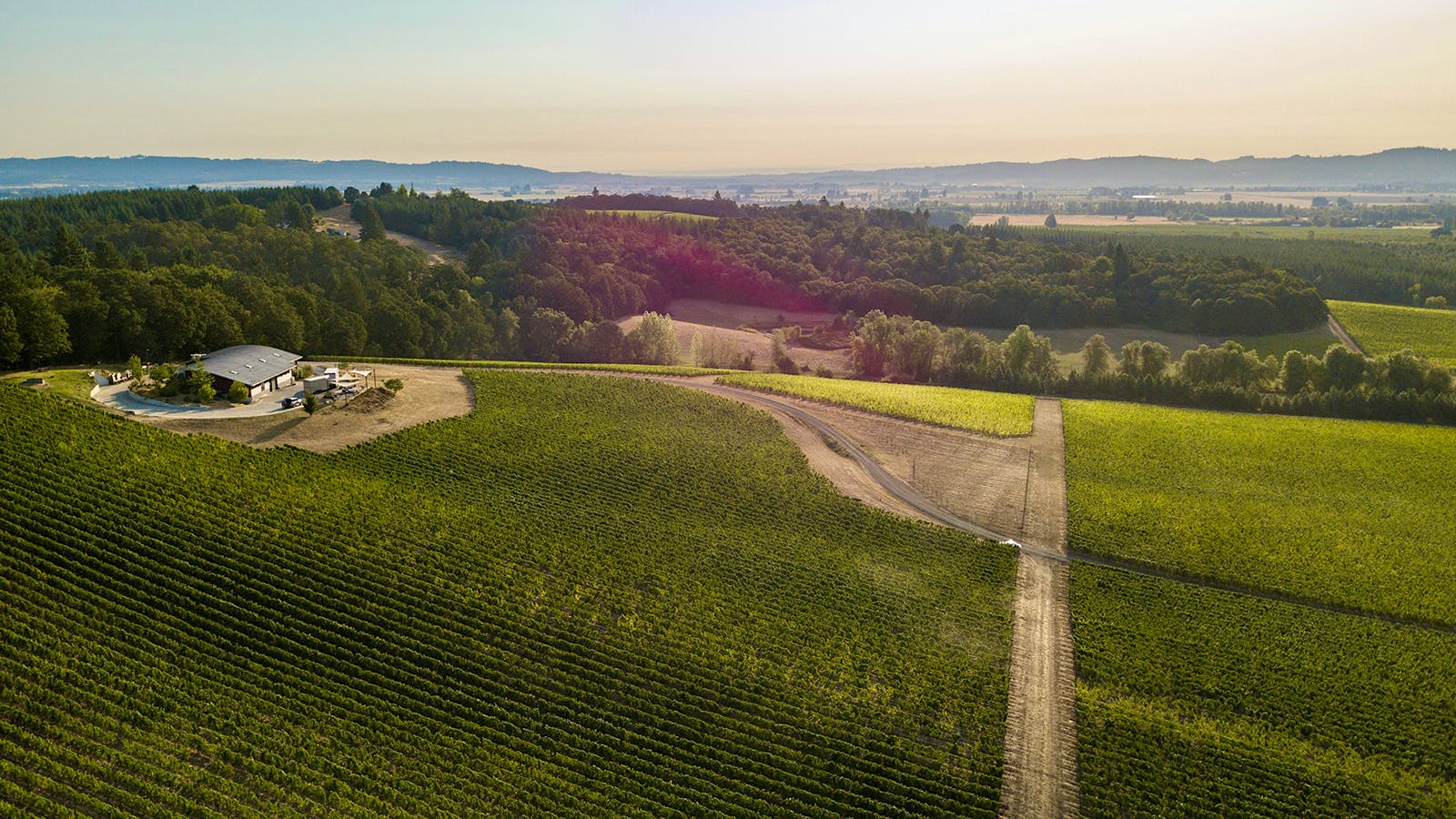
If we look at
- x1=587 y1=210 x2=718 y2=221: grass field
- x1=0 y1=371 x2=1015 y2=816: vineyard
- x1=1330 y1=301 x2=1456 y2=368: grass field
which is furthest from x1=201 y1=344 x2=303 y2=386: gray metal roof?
x1=1330 y1=301 x2=1456 y2=368: grass field

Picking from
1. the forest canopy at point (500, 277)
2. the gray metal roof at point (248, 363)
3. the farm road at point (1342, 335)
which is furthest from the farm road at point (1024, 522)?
the farm road at point (1342, 335)

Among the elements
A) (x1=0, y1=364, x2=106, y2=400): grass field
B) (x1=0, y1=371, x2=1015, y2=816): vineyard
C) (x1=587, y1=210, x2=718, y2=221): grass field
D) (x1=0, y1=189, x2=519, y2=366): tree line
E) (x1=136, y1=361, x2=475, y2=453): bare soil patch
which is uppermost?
(x1=587, y1=210, x2=718, y2=221): grass field

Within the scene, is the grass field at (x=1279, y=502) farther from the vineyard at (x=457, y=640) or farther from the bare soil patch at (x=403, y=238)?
the bare soil patch at (x=403, y=238)

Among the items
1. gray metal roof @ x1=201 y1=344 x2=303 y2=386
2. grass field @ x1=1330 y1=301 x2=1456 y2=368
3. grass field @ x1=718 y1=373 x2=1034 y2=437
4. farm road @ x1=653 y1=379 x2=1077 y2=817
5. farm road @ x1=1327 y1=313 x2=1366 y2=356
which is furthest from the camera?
farm road @ x1=1327 y1=313 x2=1366 y2=356

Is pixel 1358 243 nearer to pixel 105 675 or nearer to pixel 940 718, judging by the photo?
pixel 940 718

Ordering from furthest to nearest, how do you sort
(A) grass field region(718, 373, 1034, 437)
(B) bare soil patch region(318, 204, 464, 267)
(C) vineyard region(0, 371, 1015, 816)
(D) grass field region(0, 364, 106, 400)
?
(B) bare soil patch region(318, 204, 464, 267)
(A) grass field region(718, 373, 1034, 437)
(D) grass field region(0, 364, 106, 400)
(C) vineyard region(0, 371, 1015, 816)

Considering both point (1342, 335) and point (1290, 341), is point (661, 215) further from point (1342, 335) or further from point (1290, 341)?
point (1342, 335)

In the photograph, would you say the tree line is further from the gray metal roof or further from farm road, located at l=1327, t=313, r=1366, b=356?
farm road, located at l=1327, t=313, r=1366, b=356
